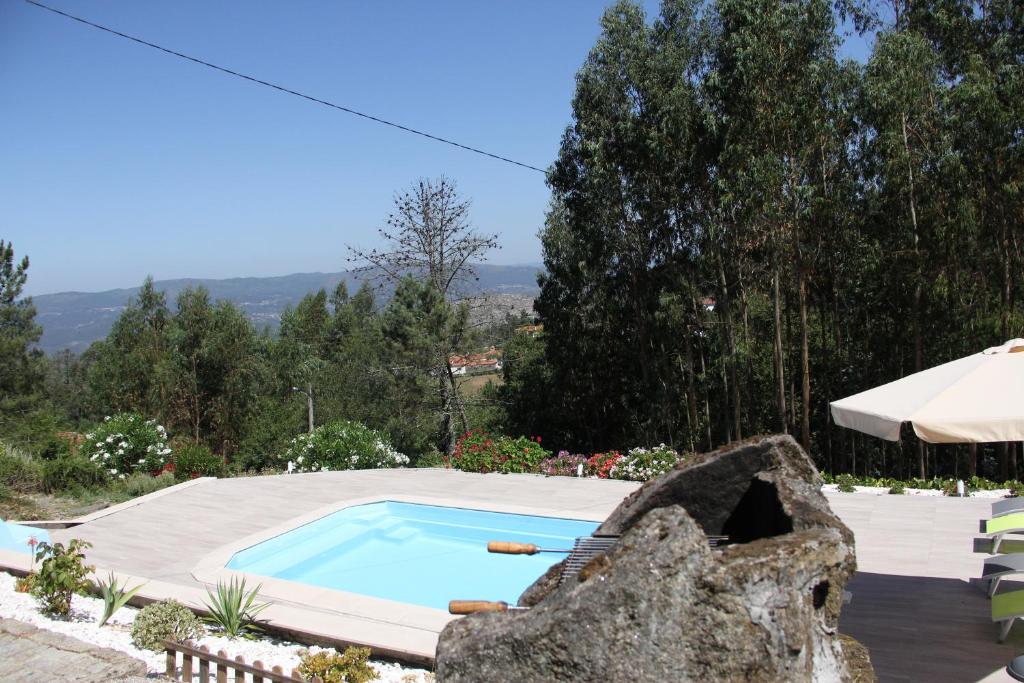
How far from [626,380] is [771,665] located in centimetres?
1636

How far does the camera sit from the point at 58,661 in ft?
13.9

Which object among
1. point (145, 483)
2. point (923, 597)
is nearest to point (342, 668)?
point (923, 597)

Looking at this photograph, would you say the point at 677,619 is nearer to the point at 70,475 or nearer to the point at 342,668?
the point at 342,668

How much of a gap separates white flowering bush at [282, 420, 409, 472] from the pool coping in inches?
156

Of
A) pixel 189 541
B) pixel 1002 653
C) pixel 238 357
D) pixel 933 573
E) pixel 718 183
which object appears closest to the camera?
pixel 1002 653

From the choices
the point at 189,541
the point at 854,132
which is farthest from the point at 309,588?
the point at 854,132

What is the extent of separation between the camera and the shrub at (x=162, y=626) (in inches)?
183

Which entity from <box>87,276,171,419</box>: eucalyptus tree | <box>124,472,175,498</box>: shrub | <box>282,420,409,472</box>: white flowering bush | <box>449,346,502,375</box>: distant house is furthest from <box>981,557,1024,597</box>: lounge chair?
<box>87,276,171,419</box>: eucalyptus tree

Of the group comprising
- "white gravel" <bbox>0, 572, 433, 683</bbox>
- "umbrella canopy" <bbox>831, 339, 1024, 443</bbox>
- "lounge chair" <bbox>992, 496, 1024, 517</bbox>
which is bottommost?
"white gravel" <bbox>0, 572, 433, 683</bbox>

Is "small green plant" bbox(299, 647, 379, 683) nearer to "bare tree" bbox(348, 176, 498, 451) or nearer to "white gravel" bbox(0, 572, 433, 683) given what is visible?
"white gravel" bbox(0, 572, 433, 683)

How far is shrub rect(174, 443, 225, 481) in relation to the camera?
478 inches

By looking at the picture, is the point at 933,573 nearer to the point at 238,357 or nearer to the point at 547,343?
the point at 547,343

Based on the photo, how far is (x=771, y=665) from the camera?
1.97 m

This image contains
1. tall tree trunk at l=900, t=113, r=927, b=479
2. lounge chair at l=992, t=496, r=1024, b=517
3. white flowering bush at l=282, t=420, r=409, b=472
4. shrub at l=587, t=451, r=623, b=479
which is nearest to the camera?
lounge chair at l=992, t=496, r=1024, b=517
